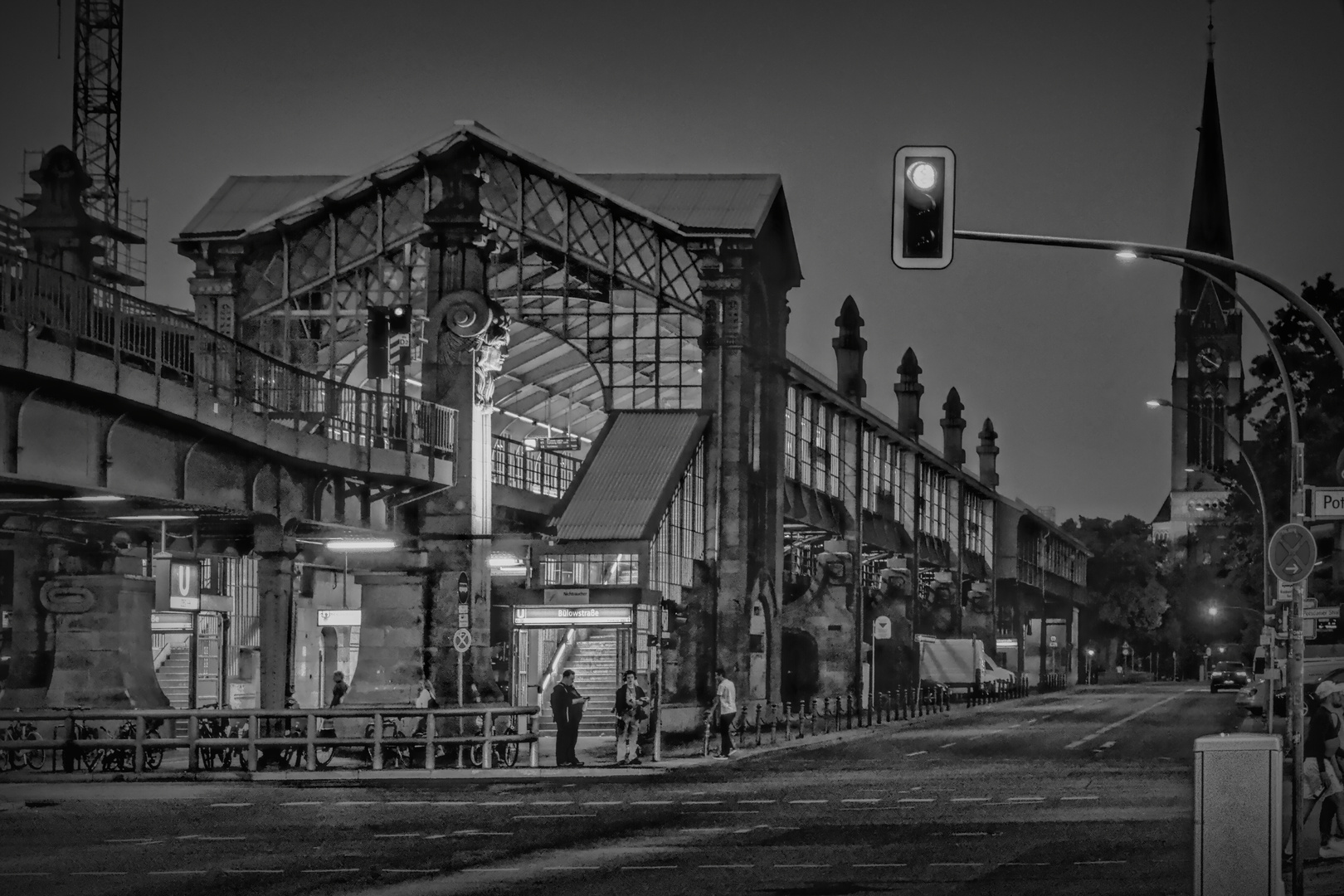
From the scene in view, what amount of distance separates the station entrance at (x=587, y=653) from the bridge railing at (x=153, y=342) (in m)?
4.52

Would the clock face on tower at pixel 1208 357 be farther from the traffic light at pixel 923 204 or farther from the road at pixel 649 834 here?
the traffic light at pixel 923 204

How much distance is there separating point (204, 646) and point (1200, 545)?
133m

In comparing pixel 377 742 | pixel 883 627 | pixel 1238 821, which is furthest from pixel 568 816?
pixel 883 627

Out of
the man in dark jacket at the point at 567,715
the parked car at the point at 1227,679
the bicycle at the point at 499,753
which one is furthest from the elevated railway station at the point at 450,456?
the parked car at the point at 1227,679

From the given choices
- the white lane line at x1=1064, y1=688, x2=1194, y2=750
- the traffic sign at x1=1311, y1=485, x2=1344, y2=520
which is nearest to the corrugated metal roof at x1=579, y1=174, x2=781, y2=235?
the white lane line at x1=1064, y1=688, x2=1194, y2=750

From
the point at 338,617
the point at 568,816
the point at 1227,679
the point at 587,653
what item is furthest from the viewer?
the point at 1227,679

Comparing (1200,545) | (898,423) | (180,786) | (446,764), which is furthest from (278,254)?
(1200,545)

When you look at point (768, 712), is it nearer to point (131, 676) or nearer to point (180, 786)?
point (131, 676)

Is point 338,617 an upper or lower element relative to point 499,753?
upper

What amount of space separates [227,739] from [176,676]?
60.9 ft

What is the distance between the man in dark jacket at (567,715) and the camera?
3731 centimetres

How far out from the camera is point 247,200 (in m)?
61.4

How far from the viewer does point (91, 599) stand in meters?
39.4

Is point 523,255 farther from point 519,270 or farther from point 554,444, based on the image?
point 554,444
